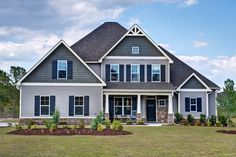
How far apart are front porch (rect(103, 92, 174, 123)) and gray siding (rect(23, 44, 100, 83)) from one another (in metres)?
2.50

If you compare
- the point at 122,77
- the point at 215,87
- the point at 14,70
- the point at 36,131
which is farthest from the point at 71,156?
the point at 14,70

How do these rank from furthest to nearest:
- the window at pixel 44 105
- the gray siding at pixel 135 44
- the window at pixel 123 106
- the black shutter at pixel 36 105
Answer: the window at pixel 123 106 < the gray siding at pixel 135 44 < the window at pixel 44 105 < the black shutter at pixel 36 105

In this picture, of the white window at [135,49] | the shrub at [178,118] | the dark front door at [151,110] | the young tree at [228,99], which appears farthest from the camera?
the dark front door at [151,110]

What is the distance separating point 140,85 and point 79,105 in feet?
17.9

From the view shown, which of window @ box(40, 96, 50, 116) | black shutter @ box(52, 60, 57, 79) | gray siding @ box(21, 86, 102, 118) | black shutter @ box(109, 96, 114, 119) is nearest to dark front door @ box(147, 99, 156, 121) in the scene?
black shutter @ box(109, 96, 114, 119)

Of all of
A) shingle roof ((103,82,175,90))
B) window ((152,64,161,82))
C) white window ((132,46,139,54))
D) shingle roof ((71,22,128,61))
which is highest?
shingle roof ((71,22,128,61))

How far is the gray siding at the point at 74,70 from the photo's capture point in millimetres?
30906

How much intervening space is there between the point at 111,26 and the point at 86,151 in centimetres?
2610

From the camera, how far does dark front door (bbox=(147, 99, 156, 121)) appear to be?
3381 cm

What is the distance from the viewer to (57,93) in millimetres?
30875

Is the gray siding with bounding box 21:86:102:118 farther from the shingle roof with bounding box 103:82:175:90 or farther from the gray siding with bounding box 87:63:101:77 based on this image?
the gray siding with bounding box 87:63:101:77

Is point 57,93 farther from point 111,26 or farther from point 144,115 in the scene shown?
point 111,26

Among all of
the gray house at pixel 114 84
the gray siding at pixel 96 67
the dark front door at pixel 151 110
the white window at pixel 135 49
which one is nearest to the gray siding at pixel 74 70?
the gray house at pixel 114 84

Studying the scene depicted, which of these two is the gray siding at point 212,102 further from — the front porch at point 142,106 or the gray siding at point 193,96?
the front porch at point 142,106
